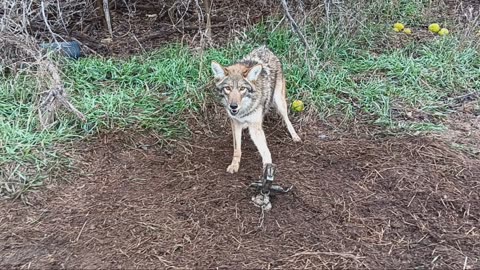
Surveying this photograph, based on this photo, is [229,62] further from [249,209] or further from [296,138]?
[249,209]

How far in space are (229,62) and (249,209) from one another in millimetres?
2503

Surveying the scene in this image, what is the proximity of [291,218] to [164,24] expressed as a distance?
4442 mm

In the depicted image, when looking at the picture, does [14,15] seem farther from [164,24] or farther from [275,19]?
[275,19]

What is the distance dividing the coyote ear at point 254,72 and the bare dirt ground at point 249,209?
745 millimetres

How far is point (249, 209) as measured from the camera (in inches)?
161

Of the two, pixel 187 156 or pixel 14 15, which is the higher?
pixel 14 15

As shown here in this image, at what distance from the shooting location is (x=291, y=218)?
4008 mm

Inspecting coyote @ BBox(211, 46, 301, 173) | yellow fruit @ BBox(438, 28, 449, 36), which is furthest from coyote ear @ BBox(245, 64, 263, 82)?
yellow fruit @ BBox(438, 28, 449, 36)

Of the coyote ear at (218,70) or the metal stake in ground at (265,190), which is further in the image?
the coyote ear at (218,70)

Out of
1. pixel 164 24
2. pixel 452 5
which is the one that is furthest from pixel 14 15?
pixel 452 5

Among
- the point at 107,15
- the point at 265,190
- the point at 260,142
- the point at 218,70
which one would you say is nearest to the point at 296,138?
the point at 260,142

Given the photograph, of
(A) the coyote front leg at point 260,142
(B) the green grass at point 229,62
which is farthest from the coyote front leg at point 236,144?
(B) the green grass at point 229,62

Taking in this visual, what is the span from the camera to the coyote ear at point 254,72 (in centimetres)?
450

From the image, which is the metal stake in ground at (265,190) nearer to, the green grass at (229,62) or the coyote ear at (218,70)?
the coyote ear at (218,70)
